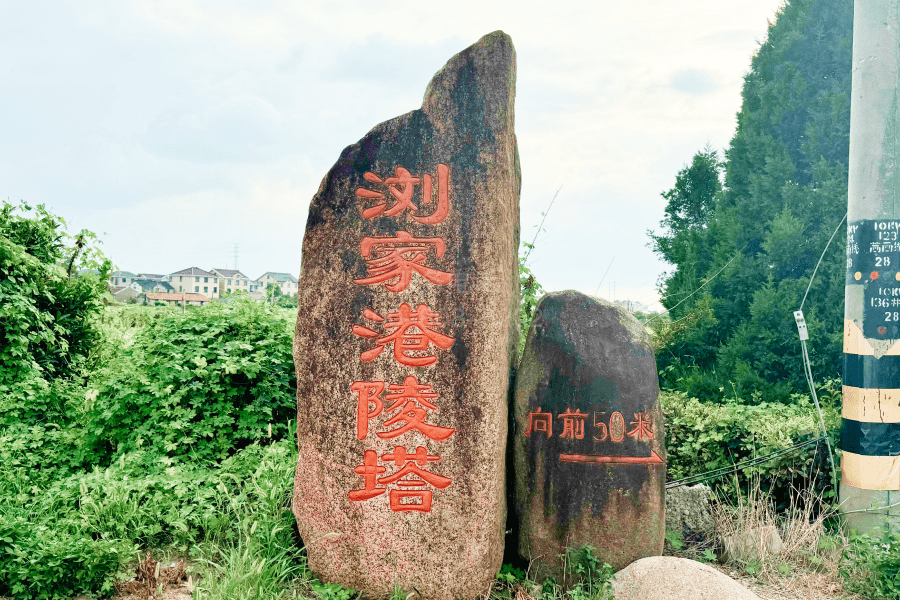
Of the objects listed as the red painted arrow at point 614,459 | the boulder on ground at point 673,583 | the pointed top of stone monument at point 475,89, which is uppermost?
the pointed top of stone monument at point 475,89

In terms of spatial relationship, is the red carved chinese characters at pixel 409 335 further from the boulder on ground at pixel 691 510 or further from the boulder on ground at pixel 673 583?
the boulder on ground at pixel 691 510

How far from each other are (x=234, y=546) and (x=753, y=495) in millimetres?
4028

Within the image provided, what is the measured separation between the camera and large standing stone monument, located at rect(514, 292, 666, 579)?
4105 mm

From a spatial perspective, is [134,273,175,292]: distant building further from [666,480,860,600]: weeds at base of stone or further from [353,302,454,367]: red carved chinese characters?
[666,480,860,600]: weeds at base of stone

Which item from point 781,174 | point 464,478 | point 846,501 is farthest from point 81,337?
point 781,174

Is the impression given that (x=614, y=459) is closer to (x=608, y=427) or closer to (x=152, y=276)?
(x=608, y=427)

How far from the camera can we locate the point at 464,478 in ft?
12.6

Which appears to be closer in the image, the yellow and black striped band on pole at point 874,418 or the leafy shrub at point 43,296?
the yellow and black striped band on pole at point 874,418

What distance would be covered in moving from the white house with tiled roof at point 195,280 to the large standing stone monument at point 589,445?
4546cm

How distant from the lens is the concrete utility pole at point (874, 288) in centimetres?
475

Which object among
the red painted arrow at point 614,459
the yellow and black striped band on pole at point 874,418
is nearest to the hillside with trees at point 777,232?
the yellow and black striped band on pole at point 874,418

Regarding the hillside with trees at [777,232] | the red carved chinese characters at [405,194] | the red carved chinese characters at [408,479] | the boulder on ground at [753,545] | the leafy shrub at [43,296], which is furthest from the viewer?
the hillside with trees at [777,232]

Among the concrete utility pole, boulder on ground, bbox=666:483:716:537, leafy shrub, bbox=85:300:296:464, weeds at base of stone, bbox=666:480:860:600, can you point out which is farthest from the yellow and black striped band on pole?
leafy shrub, bbox=85:300:296:464

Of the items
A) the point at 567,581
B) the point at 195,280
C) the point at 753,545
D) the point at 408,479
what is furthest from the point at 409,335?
the point at 195,280
